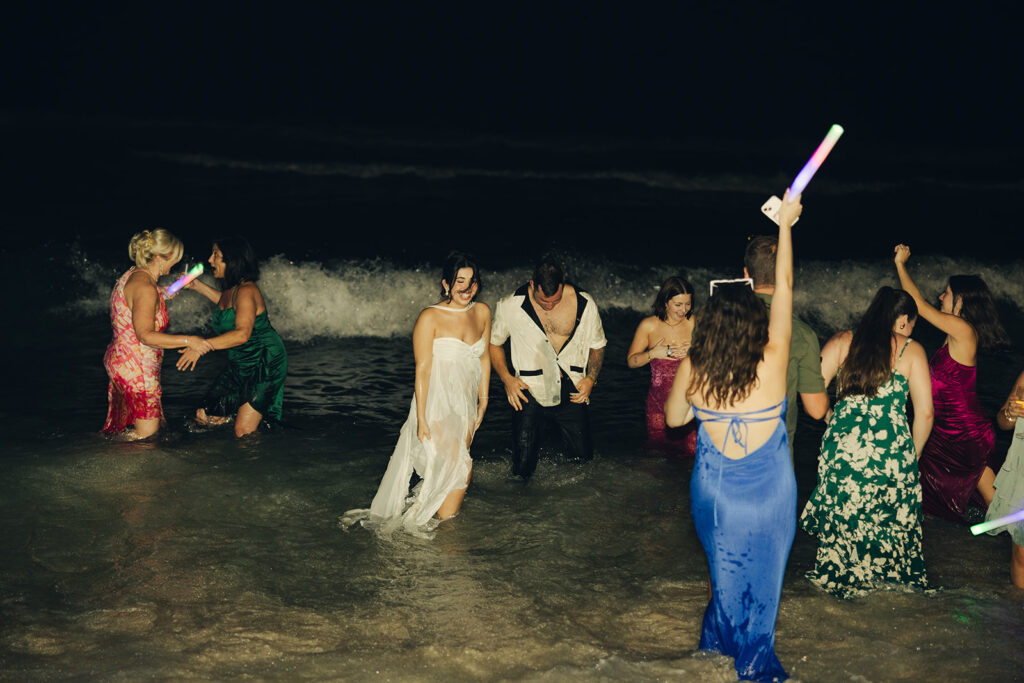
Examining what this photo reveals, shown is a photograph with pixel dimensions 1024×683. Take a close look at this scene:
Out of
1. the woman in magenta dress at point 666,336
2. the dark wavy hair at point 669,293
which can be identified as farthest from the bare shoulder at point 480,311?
the dark wavy hair at point 669,293

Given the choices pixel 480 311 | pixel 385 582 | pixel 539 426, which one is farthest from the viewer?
pixel 539 426

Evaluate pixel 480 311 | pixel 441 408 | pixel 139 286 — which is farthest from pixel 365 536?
pixel 139 286

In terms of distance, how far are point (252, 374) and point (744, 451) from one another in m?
4.84

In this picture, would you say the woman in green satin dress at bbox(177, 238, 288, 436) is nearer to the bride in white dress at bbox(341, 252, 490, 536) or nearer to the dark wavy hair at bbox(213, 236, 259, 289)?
the dark wavy hair at bbox(213, 236, 259, 289)

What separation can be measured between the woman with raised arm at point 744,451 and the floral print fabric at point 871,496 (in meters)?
1.22

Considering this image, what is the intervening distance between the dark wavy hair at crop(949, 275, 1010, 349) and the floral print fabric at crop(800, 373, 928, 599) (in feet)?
4.61

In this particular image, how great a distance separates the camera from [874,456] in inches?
202

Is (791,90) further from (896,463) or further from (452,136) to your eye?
(896,463)

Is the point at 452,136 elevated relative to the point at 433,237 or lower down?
elevated

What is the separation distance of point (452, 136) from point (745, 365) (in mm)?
35117

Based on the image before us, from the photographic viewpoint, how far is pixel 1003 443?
855 cm

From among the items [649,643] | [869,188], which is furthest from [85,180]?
[649,643]

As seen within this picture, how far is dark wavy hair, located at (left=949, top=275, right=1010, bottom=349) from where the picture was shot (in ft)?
19.9

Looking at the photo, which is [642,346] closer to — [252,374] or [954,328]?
[954,328]
